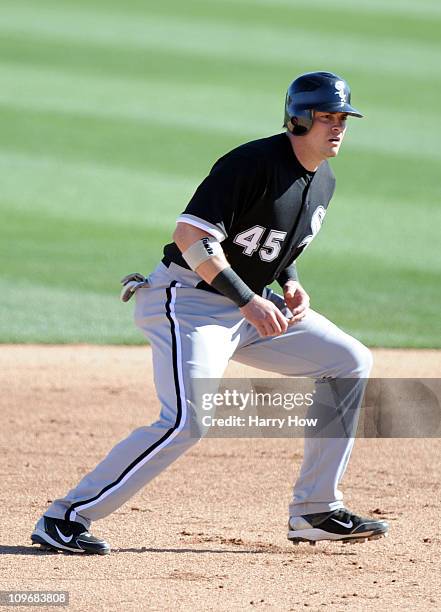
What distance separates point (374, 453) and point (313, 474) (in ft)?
5.06

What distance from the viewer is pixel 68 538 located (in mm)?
4117

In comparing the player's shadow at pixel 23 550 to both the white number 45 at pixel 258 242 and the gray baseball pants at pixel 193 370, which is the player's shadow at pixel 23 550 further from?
the white number 45 at pixel 258 242

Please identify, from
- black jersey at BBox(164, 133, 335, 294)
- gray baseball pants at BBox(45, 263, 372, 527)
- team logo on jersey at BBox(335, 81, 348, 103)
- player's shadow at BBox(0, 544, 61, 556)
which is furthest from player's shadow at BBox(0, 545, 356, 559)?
team logo on jersey at BBox(335, 81, 348, 103)

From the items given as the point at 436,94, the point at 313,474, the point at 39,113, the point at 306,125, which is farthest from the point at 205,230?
the point at 436,94

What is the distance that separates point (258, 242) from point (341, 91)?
647 mm

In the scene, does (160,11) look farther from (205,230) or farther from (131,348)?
(205,230)

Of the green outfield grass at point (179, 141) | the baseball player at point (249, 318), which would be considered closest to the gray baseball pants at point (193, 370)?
the baseball player at point (249, 318)

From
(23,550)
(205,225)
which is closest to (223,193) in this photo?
(205,225)

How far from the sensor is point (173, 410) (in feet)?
13.1

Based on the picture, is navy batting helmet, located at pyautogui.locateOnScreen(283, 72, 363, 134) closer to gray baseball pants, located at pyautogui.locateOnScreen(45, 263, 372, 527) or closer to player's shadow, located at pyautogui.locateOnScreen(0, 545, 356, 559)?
gray baseball pants, located at pyautogui.locateOnScreen(45, 263, 372, 527)

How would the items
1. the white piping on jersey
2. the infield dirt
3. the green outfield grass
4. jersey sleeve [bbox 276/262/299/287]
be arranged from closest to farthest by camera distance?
the infield dirt
the white piping on jersey
jersey sleeve [bbox 276/262/299/287]
the green outfield grass

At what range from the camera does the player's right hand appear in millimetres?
3965

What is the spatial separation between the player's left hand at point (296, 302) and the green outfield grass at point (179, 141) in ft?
11.9

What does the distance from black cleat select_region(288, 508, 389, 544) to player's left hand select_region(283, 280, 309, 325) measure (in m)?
0.79
